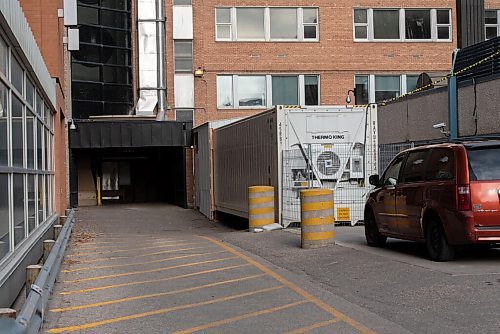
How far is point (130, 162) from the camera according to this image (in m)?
37.2

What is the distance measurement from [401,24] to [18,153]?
2699 centimetres

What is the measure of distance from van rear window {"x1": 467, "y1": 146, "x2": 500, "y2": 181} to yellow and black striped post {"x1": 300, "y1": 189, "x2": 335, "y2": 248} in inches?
142

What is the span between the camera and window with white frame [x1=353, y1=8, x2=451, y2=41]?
3400cm

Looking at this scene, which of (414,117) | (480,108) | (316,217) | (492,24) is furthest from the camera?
(492,24)

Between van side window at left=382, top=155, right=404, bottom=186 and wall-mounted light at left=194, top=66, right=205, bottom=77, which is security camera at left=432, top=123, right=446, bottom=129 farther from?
wall-mounted light at left=194, top=66, right=205, bottom=77

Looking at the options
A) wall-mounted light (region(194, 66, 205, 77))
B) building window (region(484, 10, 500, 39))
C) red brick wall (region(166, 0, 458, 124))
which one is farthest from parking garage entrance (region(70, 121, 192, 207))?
building window (region(484, 10, 500, 39))

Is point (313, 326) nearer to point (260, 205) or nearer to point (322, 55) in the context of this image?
point (260, 205)

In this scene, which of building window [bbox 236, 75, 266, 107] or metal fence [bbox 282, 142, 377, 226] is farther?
building window [bbox 236, 75, 266, 107]

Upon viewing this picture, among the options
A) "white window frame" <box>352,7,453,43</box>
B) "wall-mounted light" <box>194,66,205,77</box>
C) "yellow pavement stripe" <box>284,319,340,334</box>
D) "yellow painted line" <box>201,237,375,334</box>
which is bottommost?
"yellow pavement stripe" <box>284,319,340,334</box>

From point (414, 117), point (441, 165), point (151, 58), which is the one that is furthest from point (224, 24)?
point (441, 165)

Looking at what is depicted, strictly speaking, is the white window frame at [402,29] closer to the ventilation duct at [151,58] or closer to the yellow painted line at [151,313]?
the ventilation duct at [151,58]

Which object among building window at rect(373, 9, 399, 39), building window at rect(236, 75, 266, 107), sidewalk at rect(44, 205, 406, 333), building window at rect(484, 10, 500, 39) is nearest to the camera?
sidewalk at rect(44, 205, 406, 333)

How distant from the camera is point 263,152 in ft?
63.4

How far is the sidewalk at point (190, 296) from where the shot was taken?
7402 mm
